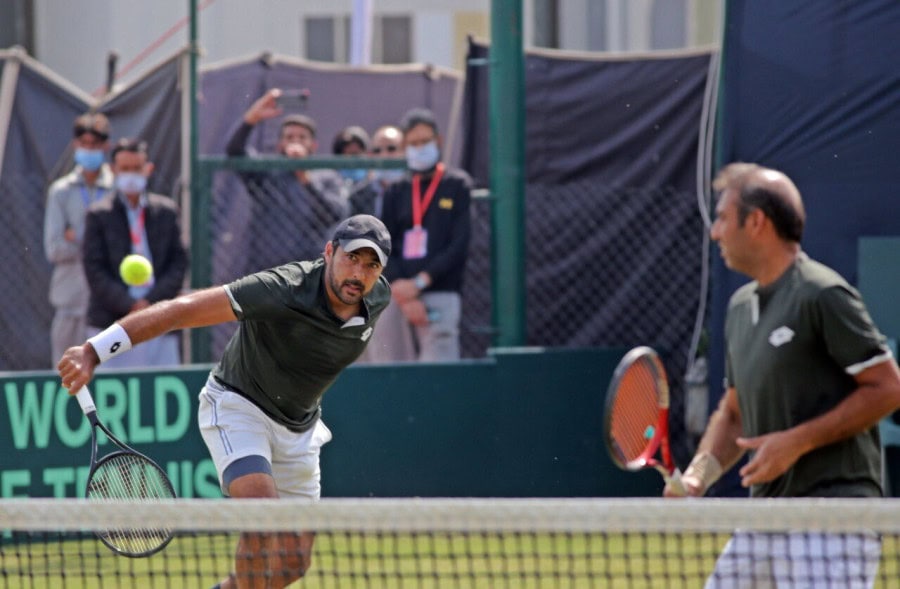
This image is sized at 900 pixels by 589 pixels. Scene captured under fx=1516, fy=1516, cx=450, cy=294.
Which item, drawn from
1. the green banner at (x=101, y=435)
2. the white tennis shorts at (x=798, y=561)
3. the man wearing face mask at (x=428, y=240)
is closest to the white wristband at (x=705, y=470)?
the white tennis shorts at (x=798, y=561)

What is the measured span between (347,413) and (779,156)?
2718 millimetres

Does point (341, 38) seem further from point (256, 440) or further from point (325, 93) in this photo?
point (256, 440)

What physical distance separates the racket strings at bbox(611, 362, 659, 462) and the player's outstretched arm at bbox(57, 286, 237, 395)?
130cm

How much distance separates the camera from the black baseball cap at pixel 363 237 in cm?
509

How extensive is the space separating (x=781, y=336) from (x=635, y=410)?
28.2 inches

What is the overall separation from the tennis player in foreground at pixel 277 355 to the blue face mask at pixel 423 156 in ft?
10.4

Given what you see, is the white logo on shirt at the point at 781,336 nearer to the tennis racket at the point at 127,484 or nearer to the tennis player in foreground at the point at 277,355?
the tennis player in foreground at the point at 277,355

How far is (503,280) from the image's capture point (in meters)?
8.68

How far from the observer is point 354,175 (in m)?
9.47

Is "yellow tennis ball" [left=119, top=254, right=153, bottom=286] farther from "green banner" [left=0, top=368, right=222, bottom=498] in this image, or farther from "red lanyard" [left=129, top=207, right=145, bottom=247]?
"green banner" [left=0, top=368, right=222, bottom=498]

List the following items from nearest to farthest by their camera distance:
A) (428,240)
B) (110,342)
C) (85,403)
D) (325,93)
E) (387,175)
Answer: (110,342) → (85,403) → (428,240) → (387,175) → (325,93)

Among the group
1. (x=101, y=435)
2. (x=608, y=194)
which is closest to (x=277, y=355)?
(x=101, y=435)

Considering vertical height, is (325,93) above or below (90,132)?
above

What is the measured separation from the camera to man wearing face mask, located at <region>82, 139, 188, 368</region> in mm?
8281
